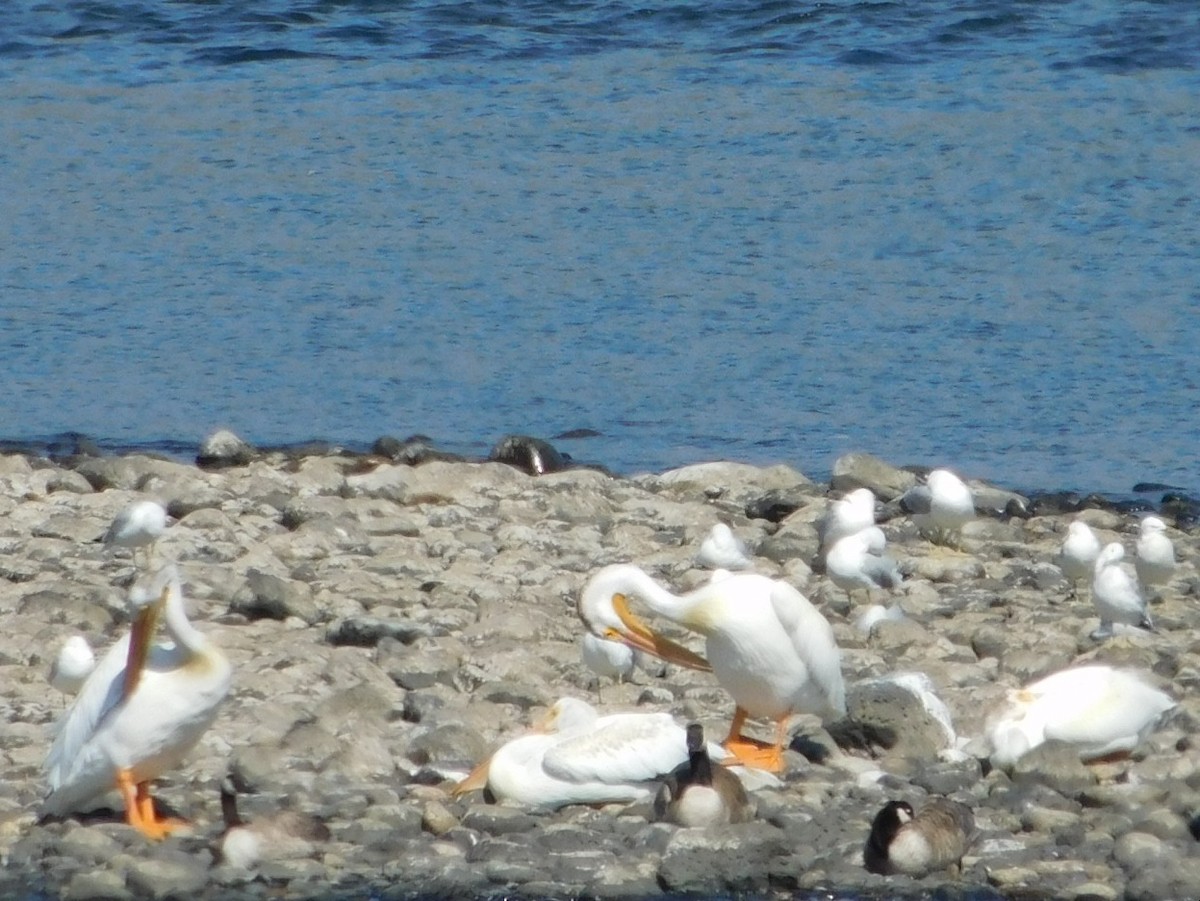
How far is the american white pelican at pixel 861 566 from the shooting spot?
10500mm

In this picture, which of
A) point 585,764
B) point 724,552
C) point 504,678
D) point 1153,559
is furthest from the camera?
point 1153,559

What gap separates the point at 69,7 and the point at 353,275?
1498 centimetres

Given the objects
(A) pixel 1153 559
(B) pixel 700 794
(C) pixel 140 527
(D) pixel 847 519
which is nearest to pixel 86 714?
(B) pixel 700 794

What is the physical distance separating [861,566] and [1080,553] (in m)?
1.26

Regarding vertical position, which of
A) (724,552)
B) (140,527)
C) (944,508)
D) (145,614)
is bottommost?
(944,508)

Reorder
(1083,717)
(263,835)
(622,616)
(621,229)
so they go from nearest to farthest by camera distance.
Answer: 1. (263,835)
2. (1083,717)
3. (622,616)
4. (621,229)

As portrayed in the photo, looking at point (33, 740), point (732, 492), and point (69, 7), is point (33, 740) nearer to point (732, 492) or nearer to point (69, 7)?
point (732, 492)

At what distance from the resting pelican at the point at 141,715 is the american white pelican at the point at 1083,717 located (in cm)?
273

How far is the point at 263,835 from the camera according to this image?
22.5 feet

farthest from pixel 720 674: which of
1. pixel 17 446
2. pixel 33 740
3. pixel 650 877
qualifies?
pixel 17 446

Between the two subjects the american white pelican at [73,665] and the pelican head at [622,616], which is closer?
the american white pelican at [73,665]

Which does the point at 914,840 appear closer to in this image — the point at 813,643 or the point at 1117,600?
the point at 813,643

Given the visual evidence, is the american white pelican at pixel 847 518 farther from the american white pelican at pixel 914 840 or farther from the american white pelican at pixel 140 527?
the american white pelican at pixel 914 840

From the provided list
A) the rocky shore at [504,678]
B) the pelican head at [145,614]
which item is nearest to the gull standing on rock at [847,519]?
the rocky shore at [504,678]
